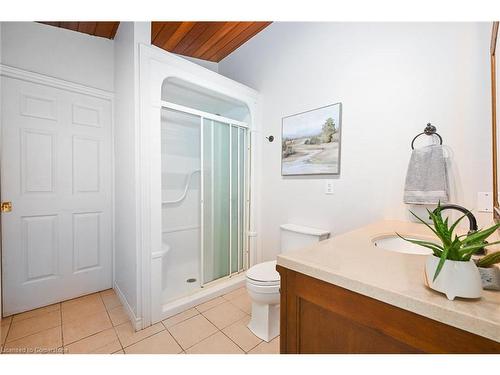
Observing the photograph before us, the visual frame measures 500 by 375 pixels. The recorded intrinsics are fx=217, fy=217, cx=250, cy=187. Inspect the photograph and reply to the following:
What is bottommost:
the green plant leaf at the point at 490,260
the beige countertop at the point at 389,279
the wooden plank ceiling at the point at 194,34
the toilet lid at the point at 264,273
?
the toilet lid at the point at 264,273

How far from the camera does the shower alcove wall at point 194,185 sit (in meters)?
1.61

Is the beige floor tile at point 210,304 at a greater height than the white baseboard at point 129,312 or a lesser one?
lesser

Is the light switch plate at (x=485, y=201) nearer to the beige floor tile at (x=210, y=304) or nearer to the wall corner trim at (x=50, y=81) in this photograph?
the beige floor tile at (x=210, y=304)

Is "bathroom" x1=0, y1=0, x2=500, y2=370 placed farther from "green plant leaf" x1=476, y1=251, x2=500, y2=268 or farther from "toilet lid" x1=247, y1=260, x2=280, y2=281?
"green plant leaf" x1=476, y1=251, x2=500, y2=268

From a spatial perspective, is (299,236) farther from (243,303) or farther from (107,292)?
(107,292)

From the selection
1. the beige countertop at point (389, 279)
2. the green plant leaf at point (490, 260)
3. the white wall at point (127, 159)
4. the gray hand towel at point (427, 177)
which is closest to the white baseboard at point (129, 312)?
the white wall at point (127, 159)

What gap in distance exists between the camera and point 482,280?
56cm

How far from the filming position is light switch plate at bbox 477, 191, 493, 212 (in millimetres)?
1149

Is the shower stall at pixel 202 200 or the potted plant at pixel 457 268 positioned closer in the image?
the potted plant at pixel 457 268

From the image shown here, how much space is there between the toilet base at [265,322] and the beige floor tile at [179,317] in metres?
0.53

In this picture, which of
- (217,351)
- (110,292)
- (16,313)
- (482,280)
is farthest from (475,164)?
(16,313)

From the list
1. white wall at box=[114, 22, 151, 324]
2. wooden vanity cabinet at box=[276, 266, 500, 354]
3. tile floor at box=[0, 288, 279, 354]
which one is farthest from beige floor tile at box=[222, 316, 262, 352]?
wooden vanity cabinet at box=[276, 266, 500, 354]
